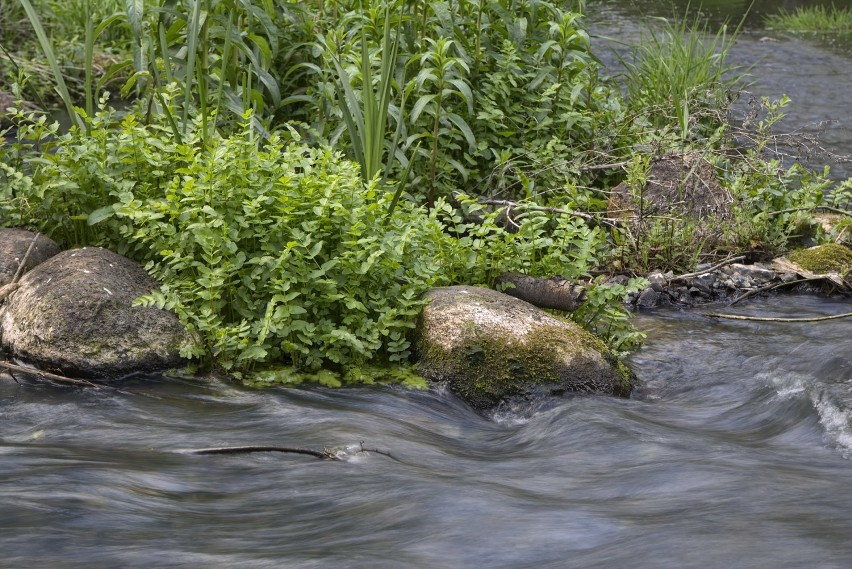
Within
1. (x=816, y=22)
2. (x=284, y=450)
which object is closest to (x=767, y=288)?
(x=284, y=450)

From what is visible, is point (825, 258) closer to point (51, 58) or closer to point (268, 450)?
point (268, 450)

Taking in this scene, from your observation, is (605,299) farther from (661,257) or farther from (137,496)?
(137,496)

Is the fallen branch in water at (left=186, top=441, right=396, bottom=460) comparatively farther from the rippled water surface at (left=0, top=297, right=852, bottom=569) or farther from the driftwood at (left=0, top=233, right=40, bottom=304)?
the driftwood at (left=0, top=233, right=40, bottom=304)

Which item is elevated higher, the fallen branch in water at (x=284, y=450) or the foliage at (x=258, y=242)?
the foliage at (x=258, y=242)

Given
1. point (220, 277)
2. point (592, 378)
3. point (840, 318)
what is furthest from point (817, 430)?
point (220, 277)

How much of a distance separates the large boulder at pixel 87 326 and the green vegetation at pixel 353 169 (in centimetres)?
16

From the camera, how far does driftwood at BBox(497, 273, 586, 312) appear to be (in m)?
5.52

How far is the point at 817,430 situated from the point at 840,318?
1.90m

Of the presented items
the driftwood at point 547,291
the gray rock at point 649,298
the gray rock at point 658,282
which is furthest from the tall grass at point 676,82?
the driftwood at point 547,291

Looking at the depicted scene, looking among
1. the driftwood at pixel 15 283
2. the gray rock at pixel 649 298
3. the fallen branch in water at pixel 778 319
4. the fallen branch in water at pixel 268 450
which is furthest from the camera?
the gray rock at pixel 649 298

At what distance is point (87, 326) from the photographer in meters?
4.89

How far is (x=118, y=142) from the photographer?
5.45 m

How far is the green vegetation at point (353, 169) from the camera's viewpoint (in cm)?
499

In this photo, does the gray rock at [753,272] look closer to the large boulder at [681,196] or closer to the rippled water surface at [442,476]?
the large boulder at [681,196]
